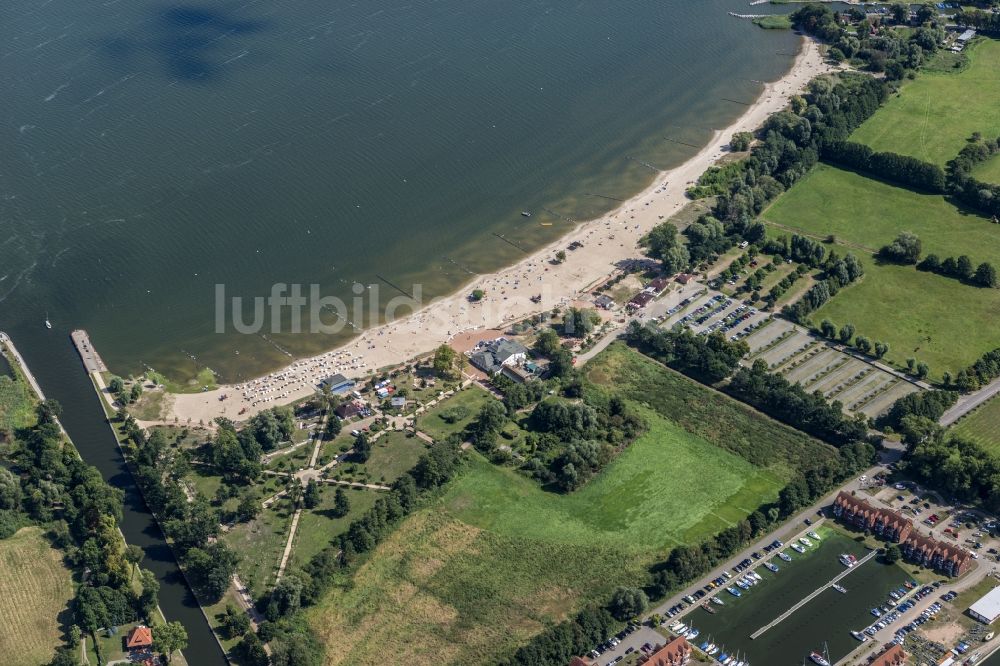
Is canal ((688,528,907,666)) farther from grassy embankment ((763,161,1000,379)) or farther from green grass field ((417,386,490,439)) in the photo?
grassy embankment ((763,161,1000,379))

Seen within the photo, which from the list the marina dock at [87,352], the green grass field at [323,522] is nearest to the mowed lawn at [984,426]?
the green grass field at [323,522]

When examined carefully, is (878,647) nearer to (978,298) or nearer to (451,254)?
(978,298)

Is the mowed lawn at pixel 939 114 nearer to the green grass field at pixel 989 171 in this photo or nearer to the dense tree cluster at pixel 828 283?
the green grass field at pixel 989 171

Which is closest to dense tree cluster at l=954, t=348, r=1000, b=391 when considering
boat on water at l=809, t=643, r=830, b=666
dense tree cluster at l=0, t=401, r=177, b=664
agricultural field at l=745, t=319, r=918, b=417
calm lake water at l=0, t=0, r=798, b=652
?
agricultural field at l=745, t=319, r=918, b=417

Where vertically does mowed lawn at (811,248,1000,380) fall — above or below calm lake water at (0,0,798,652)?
below

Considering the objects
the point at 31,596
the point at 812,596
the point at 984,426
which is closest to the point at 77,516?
the point at 31,596

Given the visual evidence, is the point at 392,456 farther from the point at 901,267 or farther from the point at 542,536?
the point at 901,267
